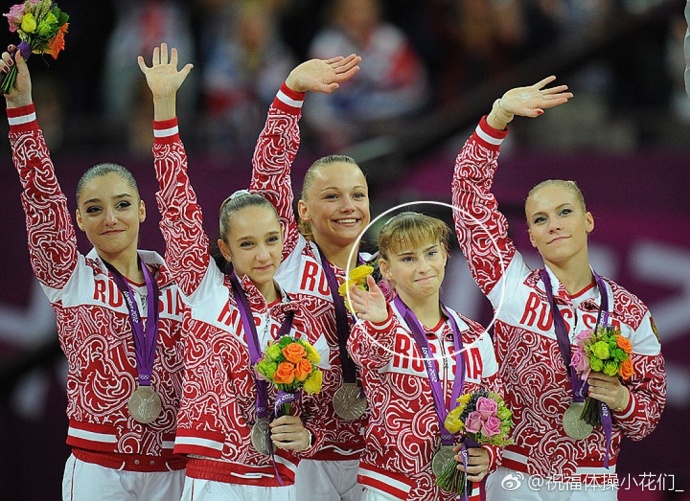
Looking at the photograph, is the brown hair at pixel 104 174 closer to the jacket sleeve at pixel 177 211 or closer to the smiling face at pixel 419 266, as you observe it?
the jacket sleeve at pixel 177 211

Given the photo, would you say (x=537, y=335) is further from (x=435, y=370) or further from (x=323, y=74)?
(x=323, y=74)

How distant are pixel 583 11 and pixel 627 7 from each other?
29cm

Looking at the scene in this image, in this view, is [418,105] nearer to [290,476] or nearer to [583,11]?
[583,11]

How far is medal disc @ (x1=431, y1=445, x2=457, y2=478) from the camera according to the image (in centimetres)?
526

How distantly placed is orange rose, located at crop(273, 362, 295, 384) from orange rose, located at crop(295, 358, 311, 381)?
0.06 ft

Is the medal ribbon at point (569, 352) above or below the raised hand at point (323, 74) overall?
below

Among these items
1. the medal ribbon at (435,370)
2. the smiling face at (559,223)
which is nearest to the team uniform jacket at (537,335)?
the smiling face at (559,223)

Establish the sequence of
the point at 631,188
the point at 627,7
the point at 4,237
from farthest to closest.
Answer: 1. the point at 627,7
2. the point at 4,237
3. the point at 631,188

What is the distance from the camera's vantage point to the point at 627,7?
29.8 ft

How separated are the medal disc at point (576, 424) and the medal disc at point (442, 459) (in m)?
0.52

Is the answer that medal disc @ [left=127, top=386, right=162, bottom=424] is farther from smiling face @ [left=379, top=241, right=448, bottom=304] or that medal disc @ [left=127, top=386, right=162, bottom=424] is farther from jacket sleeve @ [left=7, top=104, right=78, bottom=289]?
smiling face @ [left=379, top=241, right=448, bottom=304]

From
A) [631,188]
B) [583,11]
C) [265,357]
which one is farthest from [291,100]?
[583,11]

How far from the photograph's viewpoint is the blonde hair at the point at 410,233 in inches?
210

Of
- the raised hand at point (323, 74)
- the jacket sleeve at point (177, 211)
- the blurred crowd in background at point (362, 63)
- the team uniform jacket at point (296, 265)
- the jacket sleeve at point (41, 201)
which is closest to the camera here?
the jacket sleeve at point (177, 211)
